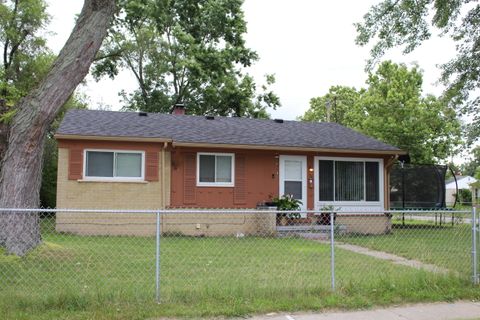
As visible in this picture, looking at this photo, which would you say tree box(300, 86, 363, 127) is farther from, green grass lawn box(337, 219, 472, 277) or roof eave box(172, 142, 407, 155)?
green grass lawn box(337, 219, 472, 277)

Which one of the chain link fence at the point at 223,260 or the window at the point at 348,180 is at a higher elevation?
the window at the point at 348,180

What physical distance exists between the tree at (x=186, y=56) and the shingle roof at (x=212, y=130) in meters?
8.78

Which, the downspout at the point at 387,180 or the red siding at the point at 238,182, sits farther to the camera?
the downspout at the point at 387,180

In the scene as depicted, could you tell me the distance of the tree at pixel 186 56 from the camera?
89.5ft

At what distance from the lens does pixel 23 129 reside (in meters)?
8.57

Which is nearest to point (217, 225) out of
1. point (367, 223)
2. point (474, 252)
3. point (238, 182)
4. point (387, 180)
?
point (238, 182)

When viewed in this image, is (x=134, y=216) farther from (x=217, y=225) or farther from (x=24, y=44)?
(x=24, y=44)

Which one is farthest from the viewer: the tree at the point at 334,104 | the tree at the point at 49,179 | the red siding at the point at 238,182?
the tree at the point at 334,104

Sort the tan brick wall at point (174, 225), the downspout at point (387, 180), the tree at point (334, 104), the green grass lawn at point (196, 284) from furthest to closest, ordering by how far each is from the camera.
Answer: the tree at point (334, 104), the downspout at point (387, 180), the tan brick wall at point (174, 225), the green grass lawn at point (196, 284)

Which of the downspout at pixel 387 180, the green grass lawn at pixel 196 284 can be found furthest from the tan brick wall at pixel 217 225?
the downspout at pixel 387 180

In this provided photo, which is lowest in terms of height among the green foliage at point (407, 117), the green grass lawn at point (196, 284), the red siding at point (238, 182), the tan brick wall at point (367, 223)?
the green grass lawn at point (196, 284)

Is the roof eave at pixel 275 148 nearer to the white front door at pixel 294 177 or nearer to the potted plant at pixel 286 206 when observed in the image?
the white front door at pixel 294 177

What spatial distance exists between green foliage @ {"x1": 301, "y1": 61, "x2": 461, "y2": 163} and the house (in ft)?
40.1

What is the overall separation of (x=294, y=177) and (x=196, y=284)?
9584mm
